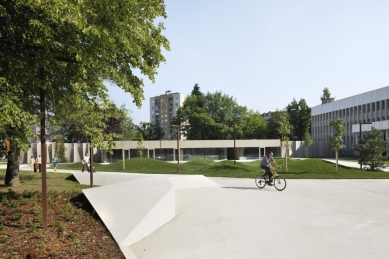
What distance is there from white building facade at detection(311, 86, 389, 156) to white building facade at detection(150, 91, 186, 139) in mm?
55751

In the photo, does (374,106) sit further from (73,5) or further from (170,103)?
(170,103)

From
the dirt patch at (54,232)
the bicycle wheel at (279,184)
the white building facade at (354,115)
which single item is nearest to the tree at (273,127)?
the white building facade at (354,115)

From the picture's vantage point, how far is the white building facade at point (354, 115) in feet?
165

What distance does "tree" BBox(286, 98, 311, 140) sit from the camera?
258 feet

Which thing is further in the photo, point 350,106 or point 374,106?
point 350,106

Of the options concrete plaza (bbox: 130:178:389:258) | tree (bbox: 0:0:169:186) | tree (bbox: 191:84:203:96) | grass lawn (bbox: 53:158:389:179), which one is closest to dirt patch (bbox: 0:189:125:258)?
concrete plaza (bbox: 130:178:389:258)

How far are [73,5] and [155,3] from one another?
417 cm

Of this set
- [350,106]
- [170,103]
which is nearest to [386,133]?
[350,106]

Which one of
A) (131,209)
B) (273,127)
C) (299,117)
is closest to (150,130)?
(273,127)

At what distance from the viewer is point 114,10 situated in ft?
26.6

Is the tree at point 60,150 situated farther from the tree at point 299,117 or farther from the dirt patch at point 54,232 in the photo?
the tree at point 299,117

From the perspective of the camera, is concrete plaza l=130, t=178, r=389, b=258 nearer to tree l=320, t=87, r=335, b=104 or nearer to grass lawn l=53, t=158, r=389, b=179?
grass lawn l=53, t=158, r=389, b=179

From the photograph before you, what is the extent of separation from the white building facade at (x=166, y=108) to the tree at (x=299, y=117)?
47.6m

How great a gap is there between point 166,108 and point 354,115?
7419 cm
